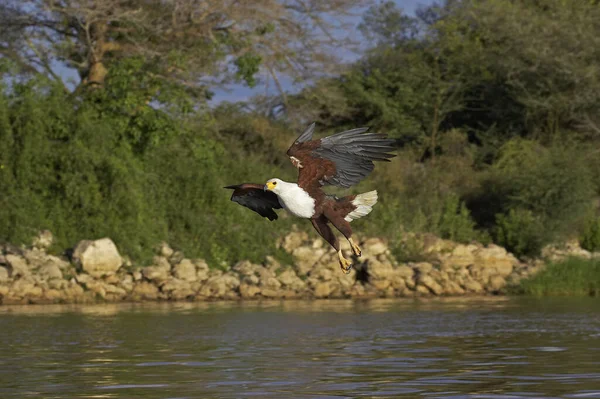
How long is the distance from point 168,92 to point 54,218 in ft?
12.9

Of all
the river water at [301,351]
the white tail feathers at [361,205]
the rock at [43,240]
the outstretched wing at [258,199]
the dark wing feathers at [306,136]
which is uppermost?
the dark wing feathers at [306,136]

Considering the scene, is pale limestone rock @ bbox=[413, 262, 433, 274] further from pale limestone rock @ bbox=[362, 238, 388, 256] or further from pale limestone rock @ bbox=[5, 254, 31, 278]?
pale limestone rock @ bbox=[5, 254, 31, 278]

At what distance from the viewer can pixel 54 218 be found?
24.2m

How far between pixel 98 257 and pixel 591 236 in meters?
11.7

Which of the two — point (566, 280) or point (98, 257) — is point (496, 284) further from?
point (98, 257)

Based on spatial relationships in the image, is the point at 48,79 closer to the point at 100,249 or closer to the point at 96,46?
the point at 96,46

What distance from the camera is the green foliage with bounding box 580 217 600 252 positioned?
27.8 meters

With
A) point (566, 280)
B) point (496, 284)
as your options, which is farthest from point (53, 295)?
point (566, 280)

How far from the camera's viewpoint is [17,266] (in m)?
22.2

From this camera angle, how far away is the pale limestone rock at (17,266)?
2212cm

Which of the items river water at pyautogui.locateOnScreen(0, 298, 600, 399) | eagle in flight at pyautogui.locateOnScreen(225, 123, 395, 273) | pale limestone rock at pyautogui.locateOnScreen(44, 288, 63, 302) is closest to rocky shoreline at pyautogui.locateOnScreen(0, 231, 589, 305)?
pale limestone rock at pyautogui.locateOnScreen(44, 288, 63, 302)

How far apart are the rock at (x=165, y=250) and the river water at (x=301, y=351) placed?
3.08 meters

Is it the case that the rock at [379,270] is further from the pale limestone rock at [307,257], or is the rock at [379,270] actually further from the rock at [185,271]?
the rock at [185,271]

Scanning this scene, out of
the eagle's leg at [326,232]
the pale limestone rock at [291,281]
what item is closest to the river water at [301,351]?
the eagle's leg at [326,232]
